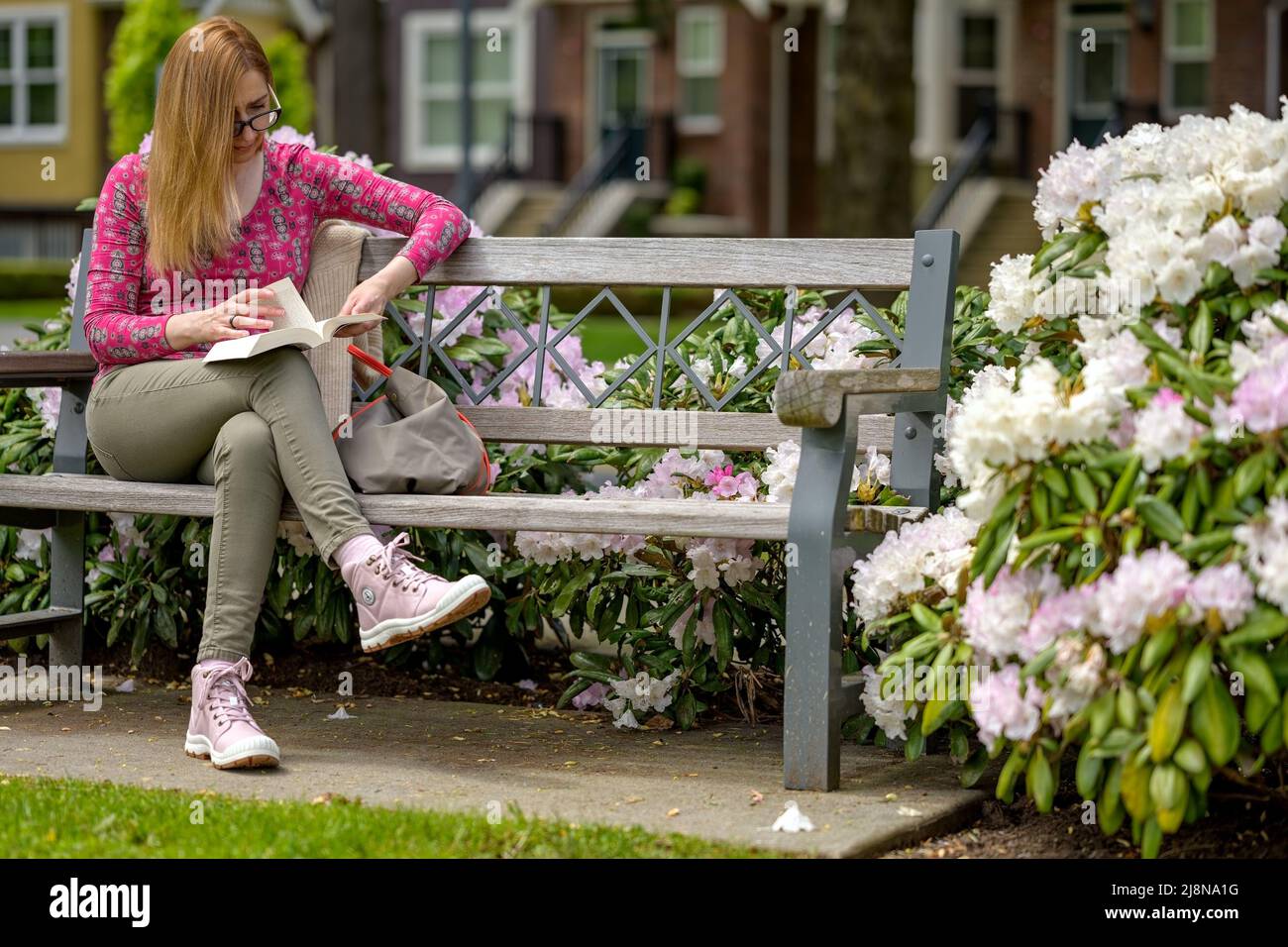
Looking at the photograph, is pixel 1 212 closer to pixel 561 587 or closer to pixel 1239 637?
pixel 561 587

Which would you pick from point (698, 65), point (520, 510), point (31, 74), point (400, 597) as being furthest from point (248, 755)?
point (31, 74)

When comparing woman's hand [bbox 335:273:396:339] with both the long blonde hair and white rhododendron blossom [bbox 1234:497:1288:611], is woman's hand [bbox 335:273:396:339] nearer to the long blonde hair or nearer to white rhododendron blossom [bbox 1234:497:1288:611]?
the long blonde hair

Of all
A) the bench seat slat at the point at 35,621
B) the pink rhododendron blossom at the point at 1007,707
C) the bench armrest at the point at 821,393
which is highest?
the bench armrest at the point at 821,393

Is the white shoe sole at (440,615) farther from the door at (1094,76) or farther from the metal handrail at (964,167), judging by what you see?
the door at (1094,76)

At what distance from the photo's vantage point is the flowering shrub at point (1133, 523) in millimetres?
3025

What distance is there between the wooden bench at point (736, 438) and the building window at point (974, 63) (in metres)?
19.7

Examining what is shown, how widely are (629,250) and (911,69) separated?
8664mm

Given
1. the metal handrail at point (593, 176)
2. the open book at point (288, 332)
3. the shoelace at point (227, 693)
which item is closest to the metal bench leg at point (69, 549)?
the open book at point (288, 332)

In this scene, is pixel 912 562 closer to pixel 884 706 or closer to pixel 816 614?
pixel 816 614

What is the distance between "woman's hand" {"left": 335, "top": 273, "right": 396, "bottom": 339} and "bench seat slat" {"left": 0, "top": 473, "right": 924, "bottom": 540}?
1.47 feet

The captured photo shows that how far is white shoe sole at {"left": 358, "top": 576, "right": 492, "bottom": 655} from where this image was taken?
382 centimetres

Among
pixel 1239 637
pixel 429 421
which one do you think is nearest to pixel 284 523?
pixel 429 421

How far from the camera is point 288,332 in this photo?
4.05 metres

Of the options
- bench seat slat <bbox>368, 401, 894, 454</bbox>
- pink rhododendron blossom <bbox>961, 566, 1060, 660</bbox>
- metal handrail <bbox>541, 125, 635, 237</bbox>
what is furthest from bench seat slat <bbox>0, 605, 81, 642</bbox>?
metal handrail <bbox>541, 125, 635, 237</bbox>
